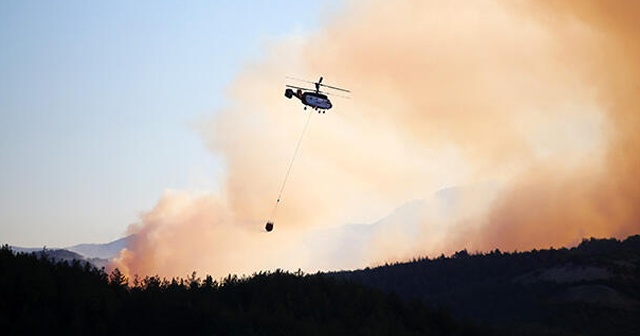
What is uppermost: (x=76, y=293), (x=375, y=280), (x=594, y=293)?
(x=375, y=280)

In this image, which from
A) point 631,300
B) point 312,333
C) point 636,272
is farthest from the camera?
point 636,272

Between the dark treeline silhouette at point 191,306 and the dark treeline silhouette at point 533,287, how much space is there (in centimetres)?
2999

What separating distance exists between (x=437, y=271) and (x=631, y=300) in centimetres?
4288

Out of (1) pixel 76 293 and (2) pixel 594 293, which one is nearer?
(1) pixel 76 293

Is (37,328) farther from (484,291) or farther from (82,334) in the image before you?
(484,291)

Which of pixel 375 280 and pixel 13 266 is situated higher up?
pixel 375 280

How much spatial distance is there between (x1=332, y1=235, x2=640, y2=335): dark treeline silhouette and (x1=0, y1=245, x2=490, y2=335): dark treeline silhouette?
2999 cm

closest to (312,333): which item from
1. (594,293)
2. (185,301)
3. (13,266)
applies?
(185,301)

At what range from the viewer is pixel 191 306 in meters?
45.1

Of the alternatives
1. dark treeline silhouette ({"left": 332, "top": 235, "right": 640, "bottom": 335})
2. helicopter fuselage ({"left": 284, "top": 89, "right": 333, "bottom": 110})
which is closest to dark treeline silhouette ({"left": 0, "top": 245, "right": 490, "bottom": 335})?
helicopter fuselage ({"left": 284, "top": 89, "right": 333, "bottom": 110})

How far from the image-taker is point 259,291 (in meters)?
53.0

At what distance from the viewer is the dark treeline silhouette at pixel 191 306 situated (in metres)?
42.4

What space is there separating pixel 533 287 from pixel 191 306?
82.8m

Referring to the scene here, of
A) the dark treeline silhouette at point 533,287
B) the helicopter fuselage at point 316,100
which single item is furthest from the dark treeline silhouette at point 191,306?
the dark treeline silhouette at point 533,287
